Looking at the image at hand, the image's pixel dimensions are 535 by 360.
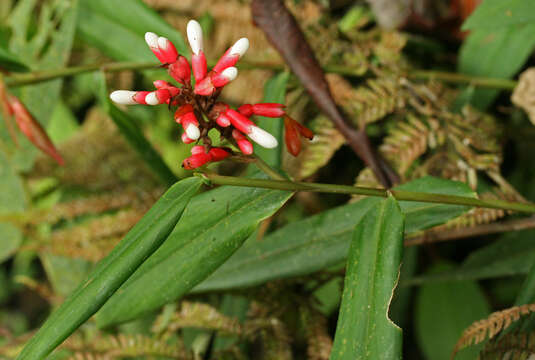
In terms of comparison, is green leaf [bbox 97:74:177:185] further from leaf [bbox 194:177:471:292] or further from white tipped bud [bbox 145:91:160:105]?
white tipped bud [bbox 145:91:160:105]

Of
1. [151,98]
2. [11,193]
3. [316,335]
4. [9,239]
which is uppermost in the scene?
[11,193]

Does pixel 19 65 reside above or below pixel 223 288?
above

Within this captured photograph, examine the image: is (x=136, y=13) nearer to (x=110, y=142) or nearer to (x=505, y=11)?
(x=110, y=142)

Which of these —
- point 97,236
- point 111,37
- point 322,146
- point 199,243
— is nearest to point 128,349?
point 97,236

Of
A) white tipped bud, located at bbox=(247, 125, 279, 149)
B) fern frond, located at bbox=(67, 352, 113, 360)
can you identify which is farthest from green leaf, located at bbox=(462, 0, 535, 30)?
fern frond, located at bbox=(67, 352, 113, 360)

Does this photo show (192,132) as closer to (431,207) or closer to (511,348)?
(431,207)

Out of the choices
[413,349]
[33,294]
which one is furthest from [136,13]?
[33,294]

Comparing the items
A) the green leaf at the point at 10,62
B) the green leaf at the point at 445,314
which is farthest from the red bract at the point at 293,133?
the green leaf at the point at 445,314

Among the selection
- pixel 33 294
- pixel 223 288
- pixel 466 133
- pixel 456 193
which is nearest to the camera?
pixel 456 193
